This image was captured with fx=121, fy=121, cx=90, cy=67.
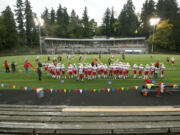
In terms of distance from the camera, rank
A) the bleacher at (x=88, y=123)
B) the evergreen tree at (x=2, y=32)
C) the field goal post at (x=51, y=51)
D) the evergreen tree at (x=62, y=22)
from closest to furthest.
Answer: the bleacher at (x=88, y=123)
the evergreen tree at (x=2, y=32)
the field goal post at (x=51, y=51)
the evergreen tree at (x=62, y=22)

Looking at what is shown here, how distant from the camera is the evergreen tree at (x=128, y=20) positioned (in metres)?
84.4

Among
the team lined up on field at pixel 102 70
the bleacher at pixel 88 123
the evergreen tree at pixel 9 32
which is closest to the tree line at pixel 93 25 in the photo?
the evergreen tree at pixel 9 32

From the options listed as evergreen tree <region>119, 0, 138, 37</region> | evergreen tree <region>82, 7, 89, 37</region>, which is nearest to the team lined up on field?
evergreen tree <region>119, 0, 138, 37</region>

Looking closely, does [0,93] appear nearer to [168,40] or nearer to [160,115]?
[160,115]

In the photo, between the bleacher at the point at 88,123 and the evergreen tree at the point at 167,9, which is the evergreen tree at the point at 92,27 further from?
the bleacher at the point at 88,123

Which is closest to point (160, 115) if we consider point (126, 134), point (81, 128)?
point (126, 134)

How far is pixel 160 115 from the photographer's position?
15.3ft

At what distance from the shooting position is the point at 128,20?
8819 centimetres

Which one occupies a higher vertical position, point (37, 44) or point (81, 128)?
point (37, 44)

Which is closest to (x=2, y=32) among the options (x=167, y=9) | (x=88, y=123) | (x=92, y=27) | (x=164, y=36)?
(x=92, y=27)

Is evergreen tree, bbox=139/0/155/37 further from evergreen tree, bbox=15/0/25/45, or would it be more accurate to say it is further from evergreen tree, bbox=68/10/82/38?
evergreen tree, bbox=15/0/25/45

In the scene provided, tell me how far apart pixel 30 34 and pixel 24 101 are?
7489 centimetres

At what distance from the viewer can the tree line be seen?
6156cm

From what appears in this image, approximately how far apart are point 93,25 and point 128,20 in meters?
26.6
